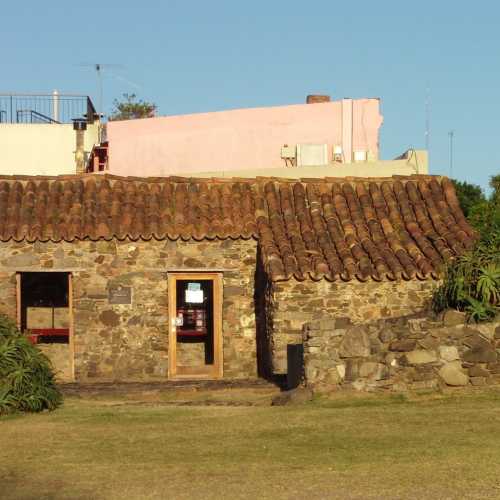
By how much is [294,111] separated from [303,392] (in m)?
15.3

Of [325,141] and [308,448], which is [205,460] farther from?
[325,141]

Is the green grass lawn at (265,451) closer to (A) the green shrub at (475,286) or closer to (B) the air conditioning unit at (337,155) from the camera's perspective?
(A) the green shrub at (475,286)

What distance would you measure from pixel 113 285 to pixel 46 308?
2881mm

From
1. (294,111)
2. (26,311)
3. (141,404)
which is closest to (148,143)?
(294,111)

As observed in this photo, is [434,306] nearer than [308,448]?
No

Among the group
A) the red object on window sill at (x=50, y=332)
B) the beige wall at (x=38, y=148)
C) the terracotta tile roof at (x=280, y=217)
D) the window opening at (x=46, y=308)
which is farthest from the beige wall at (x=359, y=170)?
the beige wall at (x=38, y=148)

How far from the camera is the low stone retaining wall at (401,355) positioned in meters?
14.8

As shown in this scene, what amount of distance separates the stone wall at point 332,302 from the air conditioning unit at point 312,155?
938 cm

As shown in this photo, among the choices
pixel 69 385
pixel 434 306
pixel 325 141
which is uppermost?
pixel 325 141

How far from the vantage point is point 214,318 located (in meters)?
20.2

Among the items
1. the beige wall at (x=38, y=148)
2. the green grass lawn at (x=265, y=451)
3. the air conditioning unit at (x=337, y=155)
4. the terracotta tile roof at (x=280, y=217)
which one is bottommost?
the green grass lawn at (x=265, y=451)

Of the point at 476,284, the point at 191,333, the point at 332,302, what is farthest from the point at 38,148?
the point at 476,284

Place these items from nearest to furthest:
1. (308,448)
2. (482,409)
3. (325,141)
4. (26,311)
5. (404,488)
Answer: (404,488)
(308,448)
(482,409)
(26,311)
(325,141)

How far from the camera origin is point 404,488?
8.99 meters
